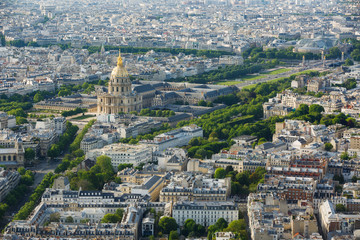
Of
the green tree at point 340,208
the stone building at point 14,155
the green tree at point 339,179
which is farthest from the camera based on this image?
the stone building at point 14,155

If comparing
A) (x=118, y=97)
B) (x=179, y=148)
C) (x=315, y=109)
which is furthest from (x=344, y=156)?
(x=118, y=97)

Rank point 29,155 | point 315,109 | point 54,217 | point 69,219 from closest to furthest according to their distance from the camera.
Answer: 1. point 69,219
2. point 54,217
3. point 29,155
4. point 315,109

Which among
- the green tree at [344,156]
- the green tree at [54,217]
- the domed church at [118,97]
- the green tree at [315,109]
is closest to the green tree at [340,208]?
the green tree at [344,156]

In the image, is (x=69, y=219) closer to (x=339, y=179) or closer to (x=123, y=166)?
(x=123, y=166)

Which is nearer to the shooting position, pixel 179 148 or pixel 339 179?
pixel 339 179

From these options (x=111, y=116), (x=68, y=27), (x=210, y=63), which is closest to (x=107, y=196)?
(x=111, y=116)

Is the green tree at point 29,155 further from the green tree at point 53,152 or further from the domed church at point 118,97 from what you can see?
the domed church at point 118,97

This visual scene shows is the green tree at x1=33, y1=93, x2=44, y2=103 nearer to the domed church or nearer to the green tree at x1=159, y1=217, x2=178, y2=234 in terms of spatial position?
the domed church
